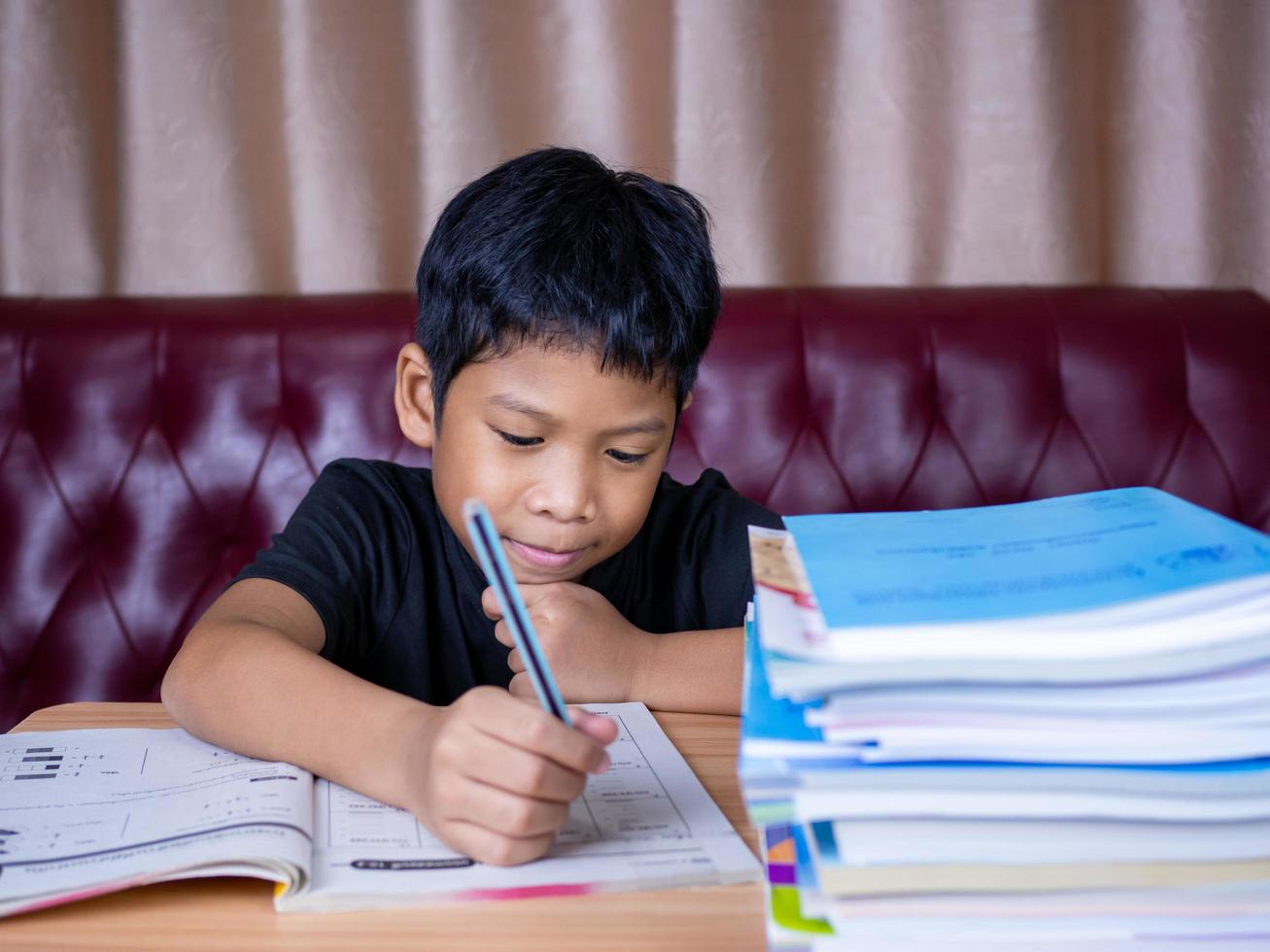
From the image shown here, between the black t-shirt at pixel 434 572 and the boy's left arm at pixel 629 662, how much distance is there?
207mm

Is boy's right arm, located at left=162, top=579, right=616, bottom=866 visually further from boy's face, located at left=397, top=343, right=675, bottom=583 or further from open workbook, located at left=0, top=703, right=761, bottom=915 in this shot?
boy's face, located at left=397, top=343, right=675, bottom=583

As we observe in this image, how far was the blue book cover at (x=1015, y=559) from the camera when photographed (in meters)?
0.46

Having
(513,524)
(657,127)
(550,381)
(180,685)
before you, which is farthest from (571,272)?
(657,127)

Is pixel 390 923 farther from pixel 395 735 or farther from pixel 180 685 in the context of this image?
pixel 180 685

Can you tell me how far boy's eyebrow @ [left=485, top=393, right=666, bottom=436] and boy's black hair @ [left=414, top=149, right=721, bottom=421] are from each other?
42mm

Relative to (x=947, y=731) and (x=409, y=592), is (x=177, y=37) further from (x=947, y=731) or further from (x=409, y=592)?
(x=947, y=731)

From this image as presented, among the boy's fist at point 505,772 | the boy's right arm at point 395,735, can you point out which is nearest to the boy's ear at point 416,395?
the boy's right arm at point 395,735

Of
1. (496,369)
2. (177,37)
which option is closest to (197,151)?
(177,37)

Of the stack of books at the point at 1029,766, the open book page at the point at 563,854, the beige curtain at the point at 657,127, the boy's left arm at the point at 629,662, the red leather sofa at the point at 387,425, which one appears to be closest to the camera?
the stack of books at the point at 1029,766

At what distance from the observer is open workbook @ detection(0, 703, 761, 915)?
21.0 inches

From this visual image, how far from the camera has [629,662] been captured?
35.4 inches

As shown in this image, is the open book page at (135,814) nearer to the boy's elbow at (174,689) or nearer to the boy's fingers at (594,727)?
the boy's elbow at (174,689)

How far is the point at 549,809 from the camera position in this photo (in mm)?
567

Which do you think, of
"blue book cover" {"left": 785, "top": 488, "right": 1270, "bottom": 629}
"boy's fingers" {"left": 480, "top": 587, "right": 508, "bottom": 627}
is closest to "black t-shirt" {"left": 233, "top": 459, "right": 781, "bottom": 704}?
"boy's fingers" {"left": 480, "top": 587, "right": 508, "bottom": 627}
